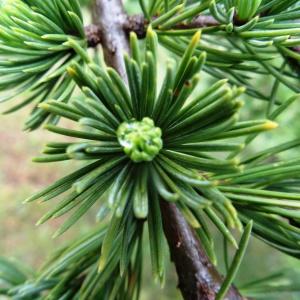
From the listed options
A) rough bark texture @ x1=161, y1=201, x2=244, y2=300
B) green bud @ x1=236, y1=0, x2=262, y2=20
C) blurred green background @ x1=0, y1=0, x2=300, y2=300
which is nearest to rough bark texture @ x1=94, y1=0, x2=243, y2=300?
rough bark texture @ x1=161, y1=201, x2=244, y2=300

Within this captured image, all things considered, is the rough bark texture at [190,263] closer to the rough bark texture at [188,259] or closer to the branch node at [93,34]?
the rough bark texture at [188,259]

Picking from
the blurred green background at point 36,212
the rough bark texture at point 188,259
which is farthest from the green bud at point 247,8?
the blurred green background at point 36,212

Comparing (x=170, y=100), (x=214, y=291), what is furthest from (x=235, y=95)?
(x=214, y=291)

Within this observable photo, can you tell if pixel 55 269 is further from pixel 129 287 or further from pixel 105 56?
pixel 105 56

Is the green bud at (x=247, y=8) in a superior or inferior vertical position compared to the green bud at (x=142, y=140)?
superior

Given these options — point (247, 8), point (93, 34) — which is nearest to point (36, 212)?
point (93, 34)
